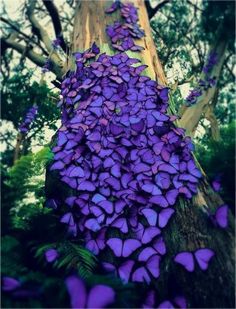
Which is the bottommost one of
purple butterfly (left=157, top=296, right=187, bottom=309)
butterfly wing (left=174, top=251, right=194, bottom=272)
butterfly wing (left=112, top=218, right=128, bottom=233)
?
purple butterfly (left=157, top=296, right=187, bottom=309)

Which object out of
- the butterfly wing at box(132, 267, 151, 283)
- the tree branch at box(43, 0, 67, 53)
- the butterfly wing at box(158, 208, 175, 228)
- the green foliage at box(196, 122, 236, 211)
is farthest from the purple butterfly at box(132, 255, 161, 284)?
the tree branch at box(43, 0, 67, 53)

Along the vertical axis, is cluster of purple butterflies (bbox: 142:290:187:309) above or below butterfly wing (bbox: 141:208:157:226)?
below

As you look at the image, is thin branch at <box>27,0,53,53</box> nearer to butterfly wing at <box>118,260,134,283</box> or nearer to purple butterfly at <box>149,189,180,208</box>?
purple butterfly at <box>149,189,180,208</box>

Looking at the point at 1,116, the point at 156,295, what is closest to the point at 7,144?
the point at 1,116

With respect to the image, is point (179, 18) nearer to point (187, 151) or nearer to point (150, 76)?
point (150, 76)

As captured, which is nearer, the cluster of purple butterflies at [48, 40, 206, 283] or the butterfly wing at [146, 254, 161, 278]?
the butterfly wing at [146, 254, 161, 278]

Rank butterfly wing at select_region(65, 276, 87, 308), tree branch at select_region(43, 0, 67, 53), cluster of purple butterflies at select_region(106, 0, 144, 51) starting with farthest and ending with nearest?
tree branch at select_region(43, 0, 67, 53) < cluster of purple butterflies at select_region(106, 0, 144, 51) < butterfly wing at select_region(65, 276, 87, 308)

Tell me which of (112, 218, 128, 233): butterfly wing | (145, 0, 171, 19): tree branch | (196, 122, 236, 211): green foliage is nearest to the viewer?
(112, 218, 128, 233): butterfly wing

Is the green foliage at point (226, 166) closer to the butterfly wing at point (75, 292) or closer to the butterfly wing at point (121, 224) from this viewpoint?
the butterfly wing at point (121, 224)
